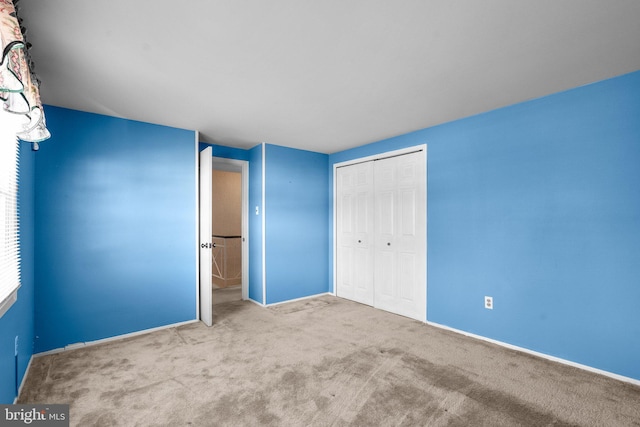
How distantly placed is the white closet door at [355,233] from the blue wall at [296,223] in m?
0.31

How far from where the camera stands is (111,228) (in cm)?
331

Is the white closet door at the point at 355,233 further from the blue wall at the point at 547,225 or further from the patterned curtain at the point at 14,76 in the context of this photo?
the patterned curtain at the point at 14,76

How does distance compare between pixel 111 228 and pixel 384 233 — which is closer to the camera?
pixel 111 228

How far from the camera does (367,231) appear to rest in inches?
182

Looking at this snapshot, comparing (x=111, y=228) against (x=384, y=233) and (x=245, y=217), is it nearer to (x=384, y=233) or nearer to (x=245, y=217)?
(x=245, y=217)

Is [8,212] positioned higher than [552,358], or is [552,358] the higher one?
[8,212]

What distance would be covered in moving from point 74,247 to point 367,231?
3.61m

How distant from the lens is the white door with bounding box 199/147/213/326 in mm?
3684

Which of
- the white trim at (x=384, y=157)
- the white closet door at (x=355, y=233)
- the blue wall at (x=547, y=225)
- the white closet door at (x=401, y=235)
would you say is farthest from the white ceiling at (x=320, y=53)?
the white closet door at (x=355, y=233)

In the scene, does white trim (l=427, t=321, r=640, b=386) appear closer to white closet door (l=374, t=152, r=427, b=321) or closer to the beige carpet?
the beige carpet

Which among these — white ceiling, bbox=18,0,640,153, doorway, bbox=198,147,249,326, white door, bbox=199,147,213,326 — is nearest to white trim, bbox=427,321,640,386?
white ceiling, bbox=18,0,640,153

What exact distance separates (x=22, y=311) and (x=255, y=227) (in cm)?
277

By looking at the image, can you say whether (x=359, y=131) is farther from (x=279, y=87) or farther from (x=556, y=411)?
(x=556, y=411)

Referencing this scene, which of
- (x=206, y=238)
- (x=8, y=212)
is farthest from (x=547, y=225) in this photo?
(x=8, y=212)
